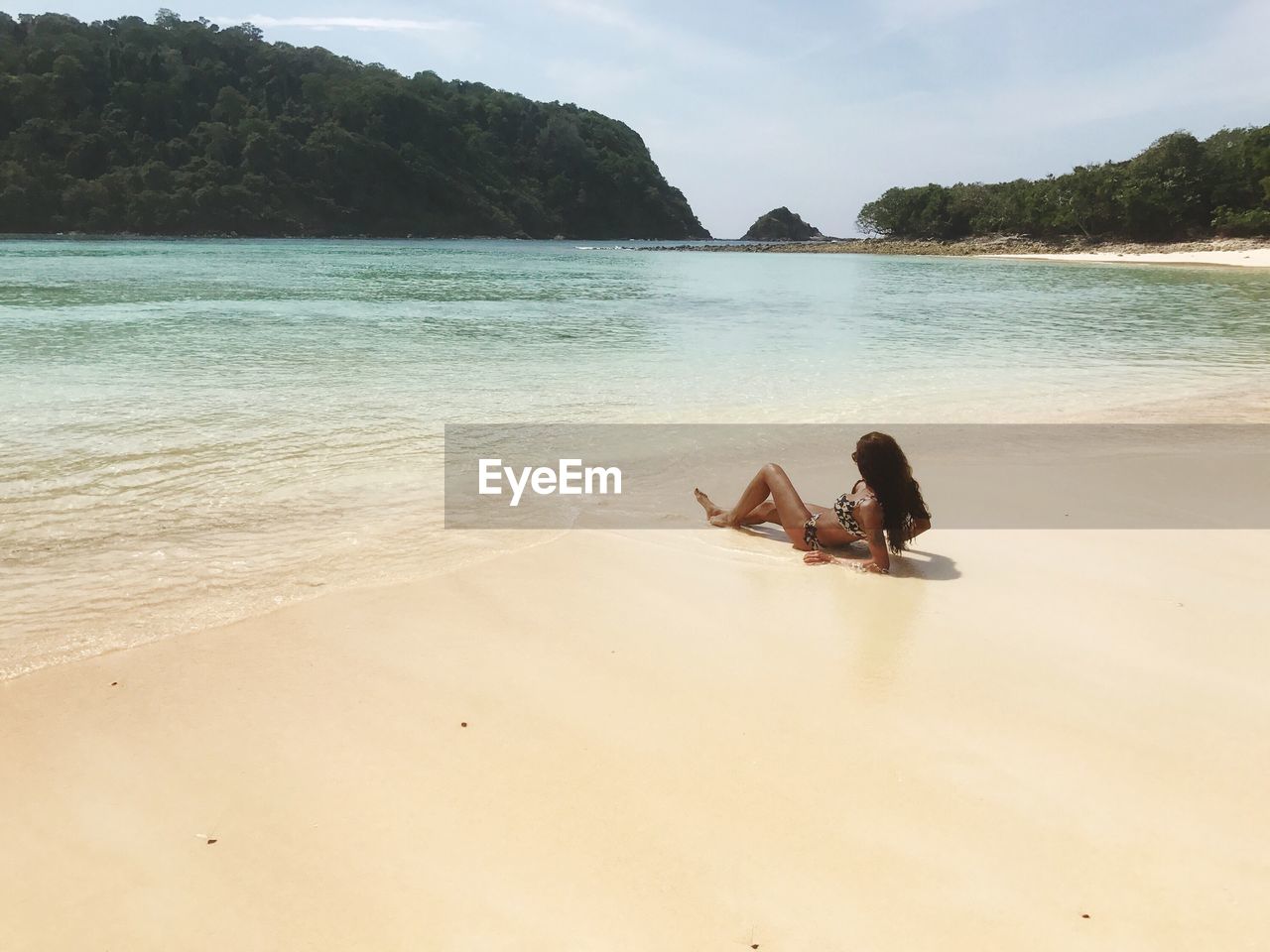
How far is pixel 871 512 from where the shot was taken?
16.5ft

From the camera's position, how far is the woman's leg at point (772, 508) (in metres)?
5.47

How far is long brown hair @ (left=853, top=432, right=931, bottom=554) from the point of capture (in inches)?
199

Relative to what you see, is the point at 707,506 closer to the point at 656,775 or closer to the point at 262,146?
the point at 656,775

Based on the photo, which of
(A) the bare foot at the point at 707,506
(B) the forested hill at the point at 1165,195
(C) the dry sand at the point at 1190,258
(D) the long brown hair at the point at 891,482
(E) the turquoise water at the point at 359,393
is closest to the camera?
(E) the turquoise water at the point at 359,393

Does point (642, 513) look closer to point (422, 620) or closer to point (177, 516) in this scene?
point (422, 620)

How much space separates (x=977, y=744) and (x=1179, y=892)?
0.80 metres

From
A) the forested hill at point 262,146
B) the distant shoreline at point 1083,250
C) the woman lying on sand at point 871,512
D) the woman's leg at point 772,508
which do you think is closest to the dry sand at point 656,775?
the woman lying on sand at point 871,512

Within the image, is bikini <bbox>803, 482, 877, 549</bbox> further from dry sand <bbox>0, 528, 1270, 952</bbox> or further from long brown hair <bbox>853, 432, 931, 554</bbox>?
dry sand <bbox>0, 528, 1270, 952</bbox>

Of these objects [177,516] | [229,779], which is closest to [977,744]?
[229,779]
